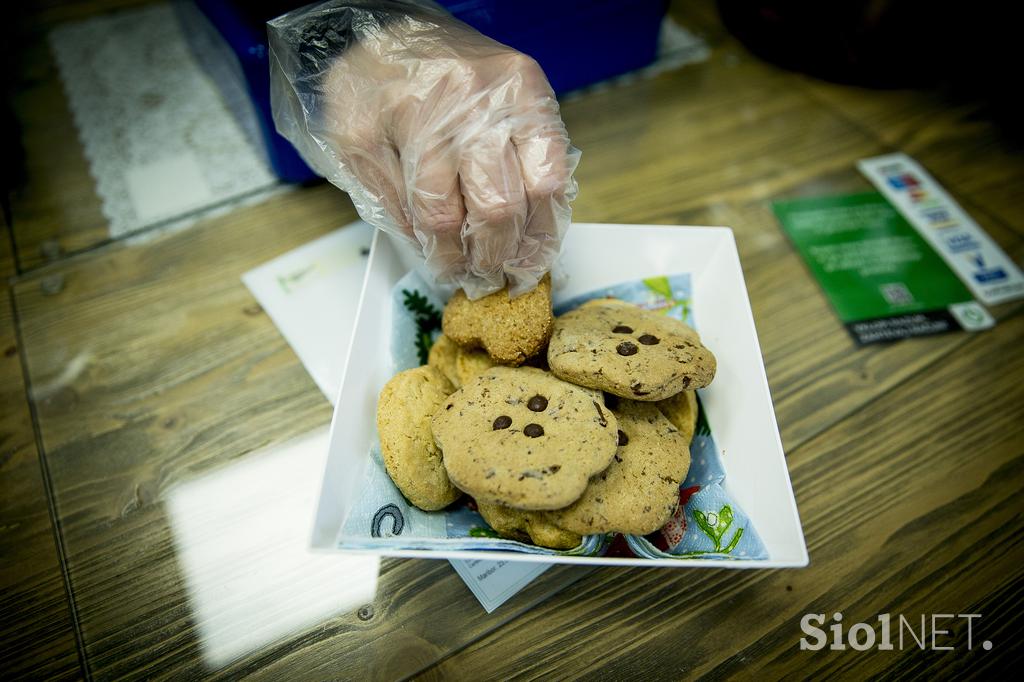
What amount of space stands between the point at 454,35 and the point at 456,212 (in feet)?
0.67

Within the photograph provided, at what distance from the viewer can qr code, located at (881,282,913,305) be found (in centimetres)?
87

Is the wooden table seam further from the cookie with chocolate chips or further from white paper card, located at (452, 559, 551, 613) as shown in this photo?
the cookie with chocolate chips

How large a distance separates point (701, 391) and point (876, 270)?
1.50 feet

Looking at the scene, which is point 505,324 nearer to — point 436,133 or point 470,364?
point 470,364

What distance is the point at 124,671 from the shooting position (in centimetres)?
59

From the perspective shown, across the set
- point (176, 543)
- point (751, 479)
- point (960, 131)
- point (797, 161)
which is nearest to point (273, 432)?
point (176, 543)

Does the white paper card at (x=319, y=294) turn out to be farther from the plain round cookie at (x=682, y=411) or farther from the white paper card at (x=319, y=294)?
the plain round cookie at (x=682, y=411)

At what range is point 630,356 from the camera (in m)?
0.55

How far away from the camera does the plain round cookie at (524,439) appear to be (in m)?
0.48

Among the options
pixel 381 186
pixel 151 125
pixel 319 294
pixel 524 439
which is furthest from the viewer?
pixel 151 125

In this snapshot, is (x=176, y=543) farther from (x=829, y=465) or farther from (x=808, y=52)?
(x=808, y=52)

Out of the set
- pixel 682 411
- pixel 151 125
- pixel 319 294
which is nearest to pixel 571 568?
pixel 682 411

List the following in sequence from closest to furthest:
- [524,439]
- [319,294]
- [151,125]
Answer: [524,439] < [319,294] < [151,125]

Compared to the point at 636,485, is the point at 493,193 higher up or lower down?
higher up
